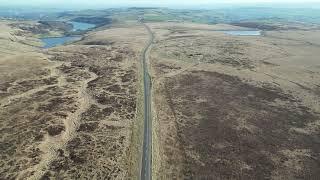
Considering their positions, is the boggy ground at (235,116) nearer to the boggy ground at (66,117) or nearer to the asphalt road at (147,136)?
the asphalt road at (147,136)

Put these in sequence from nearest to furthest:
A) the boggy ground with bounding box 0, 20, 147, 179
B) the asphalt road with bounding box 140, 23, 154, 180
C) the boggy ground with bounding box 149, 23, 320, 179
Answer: the asphalt road with bounding box 140, 23, 154, 180 → the boggy ground with bounding box 0, 20, 147, 179 → the boggy ground with bounding box 149, 23, 320, 179

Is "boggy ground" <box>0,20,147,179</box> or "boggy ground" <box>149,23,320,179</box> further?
"boggy ground" <box>149,23,320,179</box>

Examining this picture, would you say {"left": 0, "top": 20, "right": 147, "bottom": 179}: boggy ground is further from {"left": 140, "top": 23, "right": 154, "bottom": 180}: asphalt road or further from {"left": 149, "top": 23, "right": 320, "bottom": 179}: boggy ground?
{"left": 149, "top": 23, "right": 320, "bottom": 179}: boggy ground

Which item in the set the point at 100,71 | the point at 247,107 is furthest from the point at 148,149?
the point at 100,71

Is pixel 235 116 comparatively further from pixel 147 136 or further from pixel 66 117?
pixel 66 117

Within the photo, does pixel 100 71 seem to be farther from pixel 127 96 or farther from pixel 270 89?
pixel 270 89

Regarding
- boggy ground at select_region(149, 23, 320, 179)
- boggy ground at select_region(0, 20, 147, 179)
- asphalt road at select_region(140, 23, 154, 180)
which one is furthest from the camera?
boggy ground at select_region(149, 23, 320, 179)

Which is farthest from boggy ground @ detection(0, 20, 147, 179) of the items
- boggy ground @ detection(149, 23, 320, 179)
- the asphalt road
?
boggy ground @ detection(149, 23, 320, 179)
